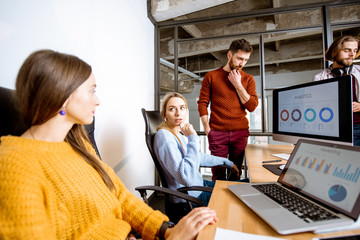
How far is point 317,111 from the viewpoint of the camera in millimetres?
1118

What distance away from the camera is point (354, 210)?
58 centimetres

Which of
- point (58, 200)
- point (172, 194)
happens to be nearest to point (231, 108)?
point (172, 194)

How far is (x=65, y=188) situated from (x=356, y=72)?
2509mm

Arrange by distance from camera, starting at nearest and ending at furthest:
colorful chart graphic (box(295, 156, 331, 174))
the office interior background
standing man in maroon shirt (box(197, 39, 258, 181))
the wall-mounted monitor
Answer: colorful chart graphic (box(295, 156, 331, 174))
the wall-mounted monitor
the office interior background
standing man in maroon shirt (box(197, 39, 258, 181))

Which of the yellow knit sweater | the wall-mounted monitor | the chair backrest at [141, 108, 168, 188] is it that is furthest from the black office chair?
the wall-mounted monitor

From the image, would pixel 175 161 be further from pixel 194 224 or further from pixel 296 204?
pixel 296 204

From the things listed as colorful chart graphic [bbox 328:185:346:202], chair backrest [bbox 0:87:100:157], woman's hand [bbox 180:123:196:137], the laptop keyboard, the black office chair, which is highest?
chair backrest [bbox 0:87:100:157]

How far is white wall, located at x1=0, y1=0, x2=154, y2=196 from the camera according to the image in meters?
1.00

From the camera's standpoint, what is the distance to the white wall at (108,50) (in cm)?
100

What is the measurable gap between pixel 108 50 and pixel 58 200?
146cm

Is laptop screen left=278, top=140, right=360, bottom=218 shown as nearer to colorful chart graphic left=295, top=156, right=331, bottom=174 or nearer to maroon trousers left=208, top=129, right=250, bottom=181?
colorful chart graphic left=295, top=156, right=331, bottom=174

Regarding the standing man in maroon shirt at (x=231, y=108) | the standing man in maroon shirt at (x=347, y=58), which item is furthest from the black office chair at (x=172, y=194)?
the standing man in maroon shirt at (x=347, y=58)

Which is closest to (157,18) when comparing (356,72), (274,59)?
(356,72)

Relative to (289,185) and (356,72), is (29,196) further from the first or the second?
(356,72)
